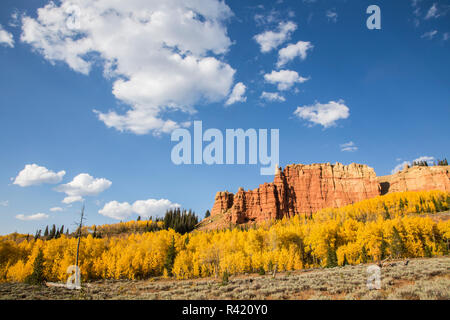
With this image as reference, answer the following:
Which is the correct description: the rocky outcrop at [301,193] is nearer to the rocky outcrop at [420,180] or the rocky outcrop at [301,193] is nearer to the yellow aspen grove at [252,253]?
the rocky outcrop at [420,180]

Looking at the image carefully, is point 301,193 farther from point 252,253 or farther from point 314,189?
point 252,253

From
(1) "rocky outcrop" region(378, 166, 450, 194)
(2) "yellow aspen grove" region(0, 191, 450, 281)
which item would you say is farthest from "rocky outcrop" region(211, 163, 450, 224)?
(2) "yellow aspen grove" region(0, 191, 450, 281)

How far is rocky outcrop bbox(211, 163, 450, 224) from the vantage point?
517 feet

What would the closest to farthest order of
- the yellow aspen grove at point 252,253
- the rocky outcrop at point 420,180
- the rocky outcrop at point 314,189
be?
1. the yellow aspen grove at point 252,253
2. the rocky outcrop at point 420,180
3. the rocky outcrop at point 314,189

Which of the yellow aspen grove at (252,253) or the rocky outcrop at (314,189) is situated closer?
the yellow aspen grove at (252,253)

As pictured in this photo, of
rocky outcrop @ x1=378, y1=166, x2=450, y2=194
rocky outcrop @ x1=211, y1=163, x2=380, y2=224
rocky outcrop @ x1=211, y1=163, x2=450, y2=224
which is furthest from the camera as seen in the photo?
rocky outcrop @ x1=211, y1=163, x2=380, y2=224

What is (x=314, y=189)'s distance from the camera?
575 feet

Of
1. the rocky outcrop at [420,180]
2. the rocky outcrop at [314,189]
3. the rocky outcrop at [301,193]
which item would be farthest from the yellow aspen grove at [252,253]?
the rocky outcrop at [420,180]

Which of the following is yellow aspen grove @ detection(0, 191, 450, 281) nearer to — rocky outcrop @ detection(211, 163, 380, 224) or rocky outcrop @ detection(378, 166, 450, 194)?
rocky outcrop @ detection(211, 163, 380, 224)

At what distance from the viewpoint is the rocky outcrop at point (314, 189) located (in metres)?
158

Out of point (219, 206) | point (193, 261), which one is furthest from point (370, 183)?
point (193, 261)
